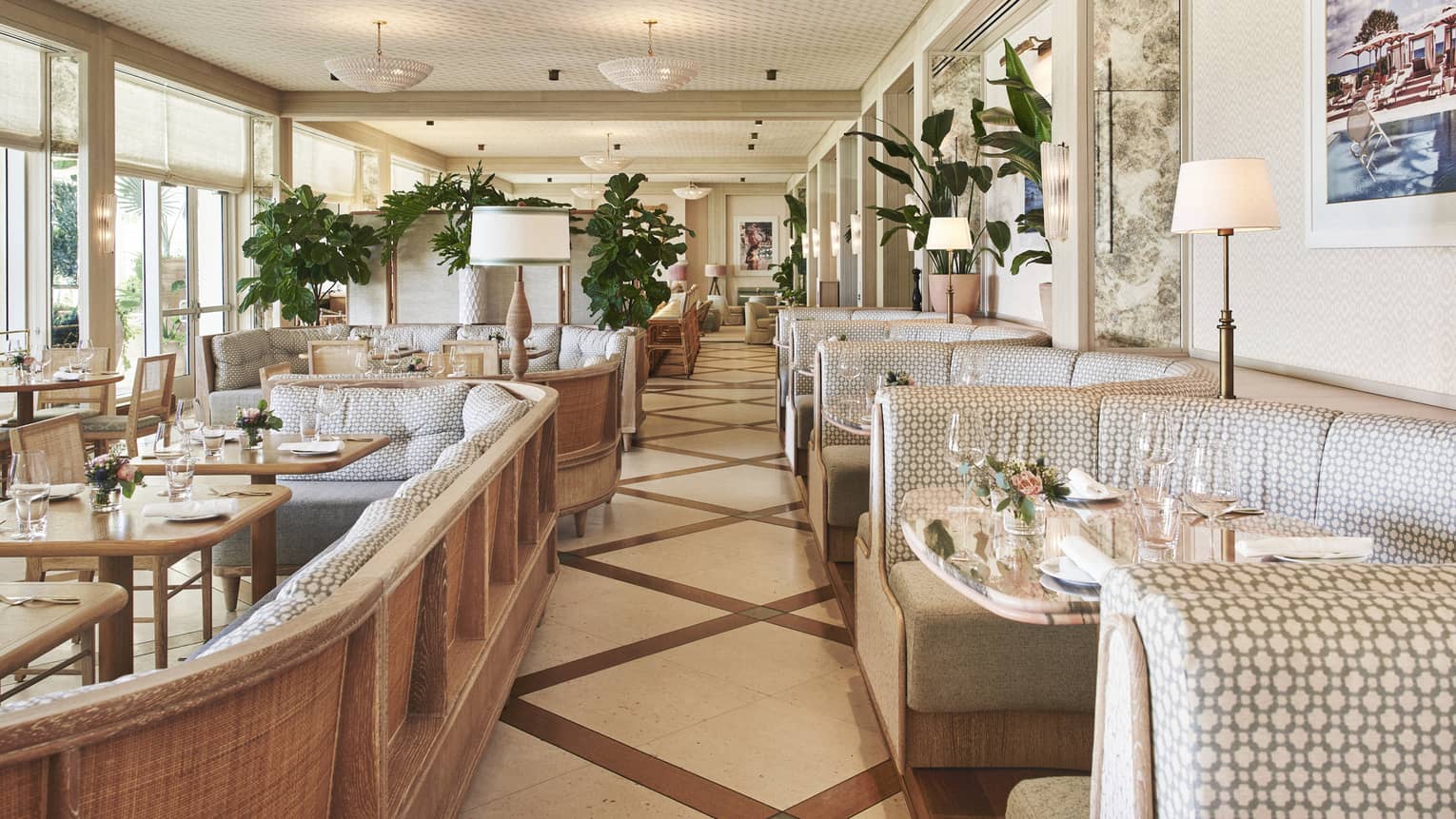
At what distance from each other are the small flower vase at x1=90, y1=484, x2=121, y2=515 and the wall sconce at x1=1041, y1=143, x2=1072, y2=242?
4088mm

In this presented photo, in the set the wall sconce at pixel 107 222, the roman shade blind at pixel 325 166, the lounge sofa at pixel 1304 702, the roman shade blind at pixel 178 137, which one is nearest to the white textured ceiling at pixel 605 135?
the roman shade blind at pixel 325 166

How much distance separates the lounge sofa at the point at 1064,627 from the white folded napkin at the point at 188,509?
1802 millimetres

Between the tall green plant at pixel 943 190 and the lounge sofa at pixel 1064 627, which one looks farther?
the tall green plant at pixel 943 190

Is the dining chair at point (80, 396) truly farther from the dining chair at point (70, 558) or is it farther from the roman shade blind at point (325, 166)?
the roman shade blind at point (325, 166)

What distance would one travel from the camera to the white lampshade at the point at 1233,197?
10.4 feet

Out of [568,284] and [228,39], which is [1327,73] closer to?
[568,284]

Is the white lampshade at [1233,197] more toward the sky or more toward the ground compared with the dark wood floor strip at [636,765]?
more toward the sky

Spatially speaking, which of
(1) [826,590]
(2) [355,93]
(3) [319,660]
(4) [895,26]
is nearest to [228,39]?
(2) [355,93]

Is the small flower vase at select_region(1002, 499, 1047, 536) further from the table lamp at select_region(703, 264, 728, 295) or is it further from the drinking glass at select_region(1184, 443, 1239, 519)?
the table lamp at select_region(703, 264, 728, 295)

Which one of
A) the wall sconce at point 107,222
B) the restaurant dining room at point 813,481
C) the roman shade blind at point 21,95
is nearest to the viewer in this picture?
the restaurant dining room at point 813,481

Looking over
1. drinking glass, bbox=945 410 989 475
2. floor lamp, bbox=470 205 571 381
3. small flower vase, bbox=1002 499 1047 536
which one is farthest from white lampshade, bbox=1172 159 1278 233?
floor lamp, bbox=470 205 571 381

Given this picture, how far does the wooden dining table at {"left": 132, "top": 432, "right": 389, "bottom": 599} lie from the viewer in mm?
3516

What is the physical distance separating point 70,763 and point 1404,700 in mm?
1315

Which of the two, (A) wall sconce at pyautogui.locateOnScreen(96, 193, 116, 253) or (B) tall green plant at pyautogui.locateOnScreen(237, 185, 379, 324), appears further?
(B) tall green plant at pyautogui.locateOnScreen(237, 185, 379, 324)
